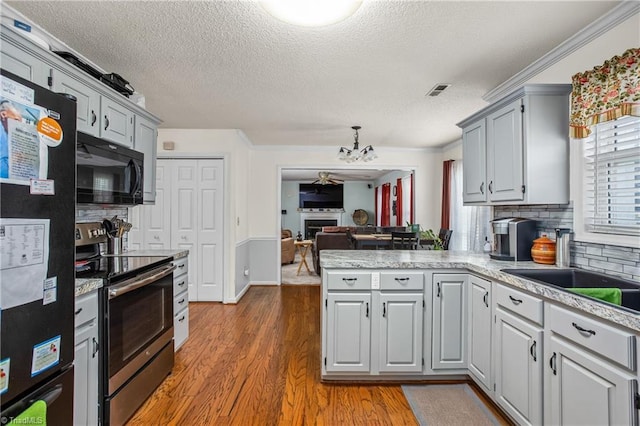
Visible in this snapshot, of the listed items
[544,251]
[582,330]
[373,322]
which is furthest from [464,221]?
[582,330]

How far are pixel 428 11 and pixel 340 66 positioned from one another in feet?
2.76

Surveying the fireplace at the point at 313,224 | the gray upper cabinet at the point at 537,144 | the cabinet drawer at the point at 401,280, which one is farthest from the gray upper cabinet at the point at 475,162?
the fireplace at the point at 313,224

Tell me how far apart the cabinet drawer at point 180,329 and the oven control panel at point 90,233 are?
2.94 feet

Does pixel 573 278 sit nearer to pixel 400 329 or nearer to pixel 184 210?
pixel 400 329

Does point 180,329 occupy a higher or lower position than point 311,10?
lower

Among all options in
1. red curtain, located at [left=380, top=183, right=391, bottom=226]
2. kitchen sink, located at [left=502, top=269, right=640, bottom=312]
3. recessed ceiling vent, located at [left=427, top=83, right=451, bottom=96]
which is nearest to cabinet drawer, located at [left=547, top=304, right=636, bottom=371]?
kitchen sink, located at [left=502, top=269, right=640, bottom=312]

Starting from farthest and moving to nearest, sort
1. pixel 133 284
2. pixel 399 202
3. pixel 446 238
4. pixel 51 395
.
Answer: pixel 399 202, pixel 446 238, pixel 133 284, pixel 51 395

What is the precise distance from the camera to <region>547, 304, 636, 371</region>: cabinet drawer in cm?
119

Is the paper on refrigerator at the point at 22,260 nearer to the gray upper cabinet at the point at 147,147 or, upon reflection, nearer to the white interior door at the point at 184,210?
the gray upper cabinet at the point at 147,147

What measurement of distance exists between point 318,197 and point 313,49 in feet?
29.9

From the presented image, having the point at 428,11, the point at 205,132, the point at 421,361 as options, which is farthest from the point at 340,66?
the point at 205,132

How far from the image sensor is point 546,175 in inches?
85.5

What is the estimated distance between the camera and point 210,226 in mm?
4477

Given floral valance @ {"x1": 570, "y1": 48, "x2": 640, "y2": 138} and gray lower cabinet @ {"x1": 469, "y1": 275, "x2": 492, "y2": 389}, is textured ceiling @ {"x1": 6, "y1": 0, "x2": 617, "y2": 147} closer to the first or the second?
floral valance @ {"x1": 570, "y1": 48, "x2": 640, "y2": 138}
